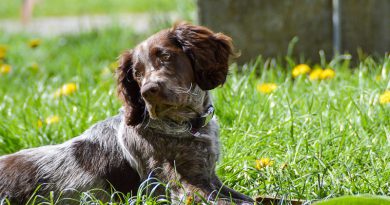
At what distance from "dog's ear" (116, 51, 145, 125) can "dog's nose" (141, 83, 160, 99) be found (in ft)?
1.35

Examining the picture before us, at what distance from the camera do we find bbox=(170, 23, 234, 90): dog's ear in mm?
4094

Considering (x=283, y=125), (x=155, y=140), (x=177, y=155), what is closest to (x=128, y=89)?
(x=155, y=140)

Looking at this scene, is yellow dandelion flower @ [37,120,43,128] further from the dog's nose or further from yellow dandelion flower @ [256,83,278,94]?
the dog's nose

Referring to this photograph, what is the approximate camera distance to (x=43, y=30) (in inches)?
461

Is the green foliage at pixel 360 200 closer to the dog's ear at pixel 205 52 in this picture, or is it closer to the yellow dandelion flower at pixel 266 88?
the dog's ear at pixel 205 52

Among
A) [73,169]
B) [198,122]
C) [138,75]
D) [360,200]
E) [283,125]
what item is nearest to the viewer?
[360,200]

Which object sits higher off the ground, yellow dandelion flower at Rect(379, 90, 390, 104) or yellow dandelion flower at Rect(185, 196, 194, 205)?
yellow dandelion flower at Rect(185, 196, 194, 205)

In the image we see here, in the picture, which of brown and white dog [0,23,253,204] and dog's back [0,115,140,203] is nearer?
brown and white dog [0,23,253,204]

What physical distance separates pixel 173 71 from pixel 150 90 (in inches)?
9.7

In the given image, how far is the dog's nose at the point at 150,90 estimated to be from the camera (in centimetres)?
375

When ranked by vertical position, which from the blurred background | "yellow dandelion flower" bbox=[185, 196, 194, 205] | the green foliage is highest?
the green foliage

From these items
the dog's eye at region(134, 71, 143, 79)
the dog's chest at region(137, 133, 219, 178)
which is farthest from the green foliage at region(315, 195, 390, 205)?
the dog's eye at region(134, 71, 143, 79)

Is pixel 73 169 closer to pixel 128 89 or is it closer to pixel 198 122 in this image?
pixel 128 89

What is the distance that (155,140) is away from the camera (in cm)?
419
